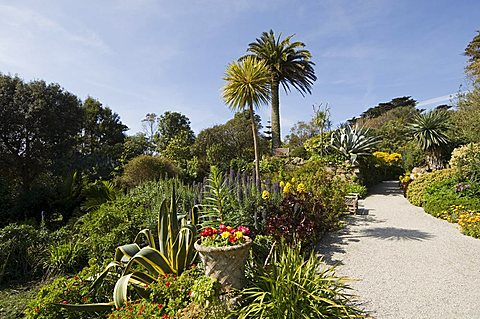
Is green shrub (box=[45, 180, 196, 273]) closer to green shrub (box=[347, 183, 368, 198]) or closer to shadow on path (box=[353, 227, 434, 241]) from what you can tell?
shadow on path (box=[353, 227, 434, 241])

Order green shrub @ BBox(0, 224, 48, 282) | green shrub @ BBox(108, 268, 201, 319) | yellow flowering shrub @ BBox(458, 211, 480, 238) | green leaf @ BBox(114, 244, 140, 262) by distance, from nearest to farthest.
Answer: green shrub @ BBox(108, 268, 201, 319)
green leaf @ BBox(114, 244, 140, 262)
green shrub @ BBox(0, 224, 48, 282)
yellow flowering shrub @ BBox(458, 211, 480, 238)

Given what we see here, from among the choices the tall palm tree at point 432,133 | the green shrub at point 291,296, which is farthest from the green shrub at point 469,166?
the green shrub at point 291,296

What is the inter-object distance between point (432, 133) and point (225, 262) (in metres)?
11.4

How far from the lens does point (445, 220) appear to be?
6723 millimetres

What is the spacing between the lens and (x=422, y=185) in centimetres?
890

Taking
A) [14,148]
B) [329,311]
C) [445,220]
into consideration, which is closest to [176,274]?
[329,311]

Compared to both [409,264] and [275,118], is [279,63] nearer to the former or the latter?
[275,118]

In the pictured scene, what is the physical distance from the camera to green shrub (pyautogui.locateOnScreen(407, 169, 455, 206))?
8.40 metres

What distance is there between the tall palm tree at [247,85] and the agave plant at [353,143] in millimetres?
6077

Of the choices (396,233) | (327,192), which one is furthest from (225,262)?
(327,192)

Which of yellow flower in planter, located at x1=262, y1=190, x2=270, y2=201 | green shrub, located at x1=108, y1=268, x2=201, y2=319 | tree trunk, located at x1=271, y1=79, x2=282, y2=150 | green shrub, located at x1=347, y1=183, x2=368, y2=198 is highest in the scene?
tree trunk, located at x1=271, y1=79, x2=282, y2=150

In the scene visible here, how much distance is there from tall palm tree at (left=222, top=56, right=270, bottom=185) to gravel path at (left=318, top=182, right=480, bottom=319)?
2.33 metres

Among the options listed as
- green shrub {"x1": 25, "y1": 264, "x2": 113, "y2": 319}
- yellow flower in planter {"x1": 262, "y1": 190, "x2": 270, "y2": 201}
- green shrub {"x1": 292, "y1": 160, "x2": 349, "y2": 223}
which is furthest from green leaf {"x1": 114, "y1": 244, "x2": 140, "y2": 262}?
green shrub {"x1": 292, "y1": 160, "x2": 349, "y2": 223}

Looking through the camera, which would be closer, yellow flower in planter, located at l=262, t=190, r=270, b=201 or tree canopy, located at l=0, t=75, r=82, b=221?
yellow flower in planter, located at l=262, t=190, r=270, b=201
